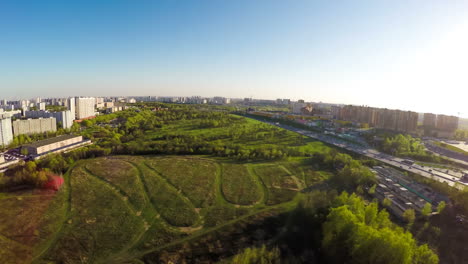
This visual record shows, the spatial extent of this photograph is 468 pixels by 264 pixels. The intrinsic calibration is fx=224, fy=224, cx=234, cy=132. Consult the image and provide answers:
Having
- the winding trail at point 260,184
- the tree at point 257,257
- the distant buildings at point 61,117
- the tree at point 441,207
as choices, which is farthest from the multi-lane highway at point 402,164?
the distant buildings at point 61,117

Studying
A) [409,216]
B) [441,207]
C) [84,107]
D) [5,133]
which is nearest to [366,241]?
[409,216]

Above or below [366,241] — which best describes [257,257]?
below

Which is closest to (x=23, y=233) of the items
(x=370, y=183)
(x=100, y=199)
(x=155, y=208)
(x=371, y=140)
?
(x=100, y=199)

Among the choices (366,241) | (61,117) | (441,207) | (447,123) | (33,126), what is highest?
(447,123)

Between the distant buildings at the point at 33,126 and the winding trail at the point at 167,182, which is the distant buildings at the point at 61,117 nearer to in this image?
the distant buildings at the point at 33,126

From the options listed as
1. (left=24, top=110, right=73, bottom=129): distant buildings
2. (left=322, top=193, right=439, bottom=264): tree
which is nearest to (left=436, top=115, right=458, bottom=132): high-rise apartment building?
(left=322, top=193, right=439, bottom=264): tree

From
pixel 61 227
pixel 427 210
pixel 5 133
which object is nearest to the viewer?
pixel 61 227

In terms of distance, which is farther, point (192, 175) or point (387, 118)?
point (387, 118)

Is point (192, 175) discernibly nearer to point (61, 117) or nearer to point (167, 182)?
point (167, 182)
